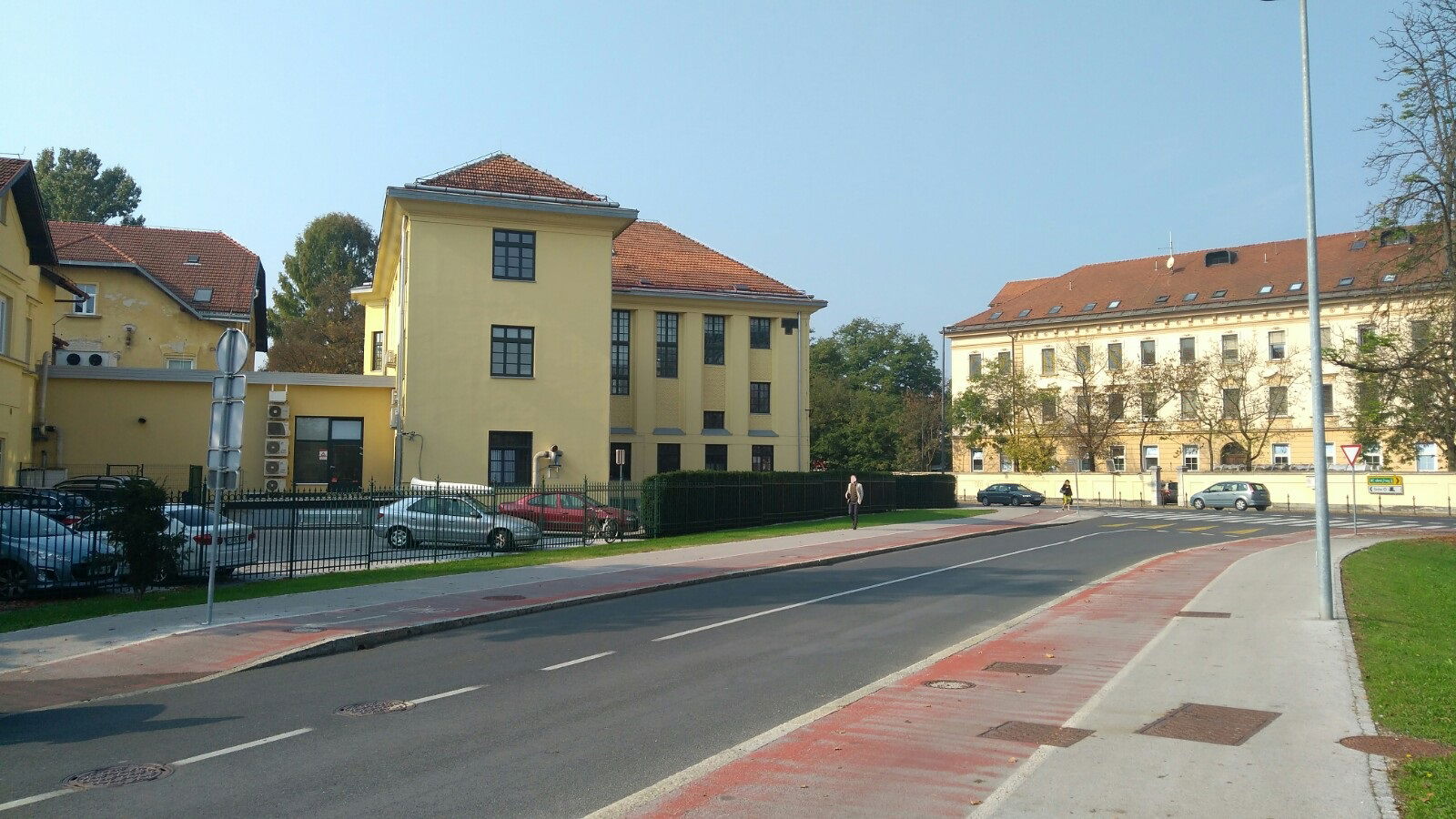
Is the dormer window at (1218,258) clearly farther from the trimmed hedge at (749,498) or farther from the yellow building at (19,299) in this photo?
the yellow building at (19,299)

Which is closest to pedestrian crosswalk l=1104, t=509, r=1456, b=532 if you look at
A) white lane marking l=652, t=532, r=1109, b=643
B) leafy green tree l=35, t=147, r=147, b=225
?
white lane marking l=652, t=532, r=1109, b=643

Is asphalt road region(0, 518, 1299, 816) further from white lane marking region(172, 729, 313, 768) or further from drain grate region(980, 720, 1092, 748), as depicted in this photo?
drain grate region(980, 720, 1092, 748)

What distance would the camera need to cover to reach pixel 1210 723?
26.1 ft

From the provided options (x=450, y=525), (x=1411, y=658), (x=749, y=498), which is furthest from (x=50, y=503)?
(x=749, y=498)

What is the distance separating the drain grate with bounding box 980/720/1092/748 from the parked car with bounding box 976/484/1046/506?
53.1 meters

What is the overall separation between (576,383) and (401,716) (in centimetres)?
2915

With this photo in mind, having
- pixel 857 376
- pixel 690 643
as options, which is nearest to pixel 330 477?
pixel 690 643

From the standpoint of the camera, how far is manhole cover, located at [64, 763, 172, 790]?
22.0 feet

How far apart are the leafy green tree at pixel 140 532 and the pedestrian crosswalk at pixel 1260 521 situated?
107 feet

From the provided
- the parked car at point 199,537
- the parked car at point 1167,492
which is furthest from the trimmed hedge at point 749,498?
the parked car at point 1167,492

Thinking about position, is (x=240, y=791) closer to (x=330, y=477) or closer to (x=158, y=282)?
(x=330, y=477)

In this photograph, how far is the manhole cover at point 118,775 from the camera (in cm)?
670

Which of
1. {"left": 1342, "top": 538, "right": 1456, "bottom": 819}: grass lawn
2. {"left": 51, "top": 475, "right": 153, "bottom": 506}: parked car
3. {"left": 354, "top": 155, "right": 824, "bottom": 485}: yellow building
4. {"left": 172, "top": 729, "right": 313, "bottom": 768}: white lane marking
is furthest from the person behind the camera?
{"left": 354, "top": 155, "right": 824, "bottom": 485}: yellow building

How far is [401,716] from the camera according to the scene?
8.66 m
